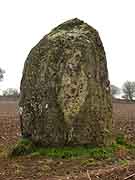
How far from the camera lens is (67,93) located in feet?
40.6

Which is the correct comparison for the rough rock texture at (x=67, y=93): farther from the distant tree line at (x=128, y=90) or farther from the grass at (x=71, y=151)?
the distant tree line at (x=128, y=90)

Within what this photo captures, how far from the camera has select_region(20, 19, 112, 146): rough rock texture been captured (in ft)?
40.3

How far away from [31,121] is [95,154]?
77.0 inches

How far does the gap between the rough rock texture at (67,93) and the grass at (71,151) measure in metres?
0.18

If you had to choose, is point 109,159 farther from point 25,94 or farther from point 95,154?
point 25,94

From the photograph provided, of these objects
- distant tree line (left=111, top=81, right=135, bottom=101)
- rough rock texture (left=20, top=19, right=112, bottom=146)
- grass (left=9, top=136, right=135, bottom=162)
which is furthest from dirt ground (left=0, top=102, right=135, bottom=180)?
distant tree line (left=111, top=81, right=135, bottom=101)

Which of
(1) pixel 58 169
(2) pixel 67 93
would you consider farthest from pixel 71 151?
Answer: (1) pixel 58 169

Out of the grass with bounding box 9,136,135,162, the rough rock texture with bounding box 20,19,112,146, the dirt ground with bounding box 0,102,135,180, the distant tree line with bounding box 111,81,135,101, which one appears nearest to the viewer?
the dirt ground with bounding box 0,102,135,180

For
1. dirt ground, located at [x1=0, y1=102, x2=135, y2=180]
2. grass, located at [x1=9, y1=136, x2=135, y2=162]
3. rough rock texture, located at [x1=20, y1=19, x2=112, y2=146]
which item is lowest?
dirt ground, located at [x1=0, y1=102, x2=135, y2=180]

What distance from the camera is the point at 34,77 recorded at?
1280 cm

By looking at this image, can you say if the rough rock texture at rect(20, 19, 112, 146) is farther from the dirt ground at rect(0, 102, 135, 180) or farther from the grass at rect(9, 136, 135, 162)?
the dirt ground at rect(0, 102, 135, 180)

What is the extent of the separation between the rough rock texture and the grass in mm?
179

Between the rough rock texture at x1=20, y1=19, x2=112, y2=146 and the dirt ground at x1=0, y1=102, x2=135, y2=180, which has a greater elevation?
the rough rock texture at x1=20, y1=19, x2=112, y2=146

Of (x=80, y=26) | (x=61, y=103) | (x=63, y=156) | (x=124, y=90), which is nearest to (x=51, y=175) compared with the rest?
(x=63, y=156)
